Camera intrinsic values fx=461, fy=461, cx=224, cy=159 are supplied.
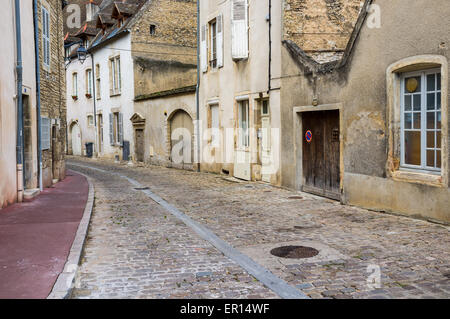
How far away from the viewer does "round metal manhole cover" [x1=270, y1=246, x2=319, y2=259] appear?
5.78 metres

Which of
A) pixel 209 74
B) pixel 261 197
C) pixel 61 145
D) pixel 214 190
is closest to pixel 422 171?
pixel 261 197

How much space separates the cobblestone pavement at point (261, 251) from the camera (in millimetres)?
4586

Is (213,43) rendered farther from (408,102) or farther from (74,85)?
(74,85)

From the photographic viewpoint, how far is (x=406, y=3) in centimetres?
755

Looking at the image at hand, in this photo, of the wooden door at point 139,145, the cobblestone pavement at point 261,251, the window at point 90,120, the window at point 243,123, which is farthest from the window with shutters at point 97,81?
the cobblestone pavement at point 261,251

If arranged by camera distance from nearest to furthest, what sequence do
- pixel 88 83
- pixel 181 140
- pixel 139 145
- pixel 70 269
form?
1. pixel 70 269
2. pixel 181 140
3. pixel 139 145
4. pixel 88 83

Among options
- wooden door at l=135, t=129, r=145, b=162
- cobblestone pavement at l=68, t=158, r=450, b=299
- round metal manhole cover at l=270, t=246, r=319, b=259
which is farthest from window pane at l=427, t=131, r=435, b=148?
wooden door at l=135, t=129, r=145, b=162

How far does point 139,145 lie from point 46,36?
1104 cm

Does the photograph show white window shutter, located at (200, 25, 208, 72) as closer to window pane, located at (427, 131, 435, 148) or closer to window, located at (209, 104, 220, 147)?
window, located at (209, 104, 220, 147)

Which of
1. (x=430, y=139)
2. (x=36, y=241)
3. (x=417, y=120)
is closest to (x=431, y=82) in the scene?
(x=417, y=120)

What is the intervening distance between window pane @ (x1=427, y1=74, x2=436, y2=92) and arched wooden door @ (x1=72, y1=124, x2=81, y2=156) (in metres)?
27.9

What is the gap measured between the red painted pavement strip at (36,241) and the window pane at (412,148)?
567 cm

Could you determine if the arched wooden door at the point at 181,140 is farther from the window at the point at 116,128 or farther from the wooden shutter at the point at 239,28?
the window at the point at 116,128

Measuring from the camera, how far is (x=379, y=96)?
8352mm
